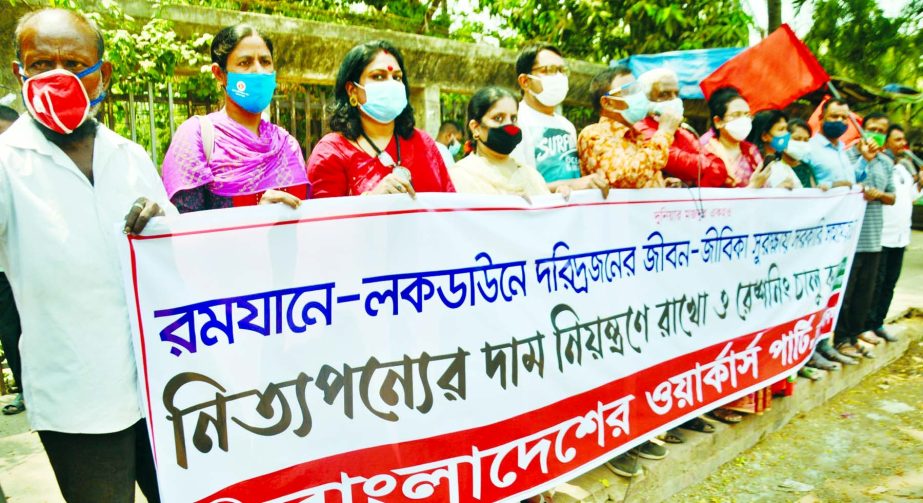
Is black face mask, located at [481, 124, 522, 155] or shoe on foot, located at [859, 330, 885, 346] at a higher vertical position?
black face mask, located at [481, 124, 522, 155]

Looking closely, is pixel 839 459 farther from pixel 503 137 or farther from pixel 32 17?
pixel 32 17

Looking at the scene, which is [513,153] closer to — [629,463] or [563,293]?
[563,293]

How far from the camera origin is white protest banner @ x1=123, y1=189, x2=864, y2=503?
5.50 feet

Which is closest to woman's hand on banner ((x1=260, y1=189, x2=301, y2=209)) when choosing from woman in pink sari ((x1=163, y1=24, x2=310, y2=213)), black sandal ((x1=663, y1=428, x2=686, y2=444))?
woman in pink sari ((x1=163, y1=24, x2=310, y2=213))

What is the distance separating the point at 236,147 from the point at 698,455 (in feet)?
8.19

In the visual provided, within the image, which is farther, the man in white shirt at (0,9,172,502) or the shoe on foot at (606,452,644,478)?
the shoe on foot at (606,452,644,478)

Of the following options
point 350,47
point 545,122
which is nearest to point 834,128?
point 545,122

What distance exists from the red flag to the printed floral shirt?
1.98 meters

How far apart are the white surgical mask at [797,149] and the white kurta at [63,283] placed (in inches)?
151

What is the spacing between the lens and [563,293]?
8.00 feet

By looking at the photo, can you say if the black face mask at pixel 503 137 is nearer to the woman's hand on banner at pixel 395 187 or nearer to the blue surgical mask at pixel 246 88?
the woman's hand on banner at pixel 395 187

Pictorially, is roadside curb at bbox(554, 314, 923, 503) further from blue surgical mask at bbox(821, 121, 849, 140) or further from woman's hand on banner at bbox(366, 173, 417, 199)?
blue surgical mask at bbox(821, 121, 849, 140)

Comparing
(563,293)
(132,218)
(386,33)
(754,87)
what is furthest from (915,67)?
(132,218)

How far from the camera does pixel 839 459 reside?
11.2ft
